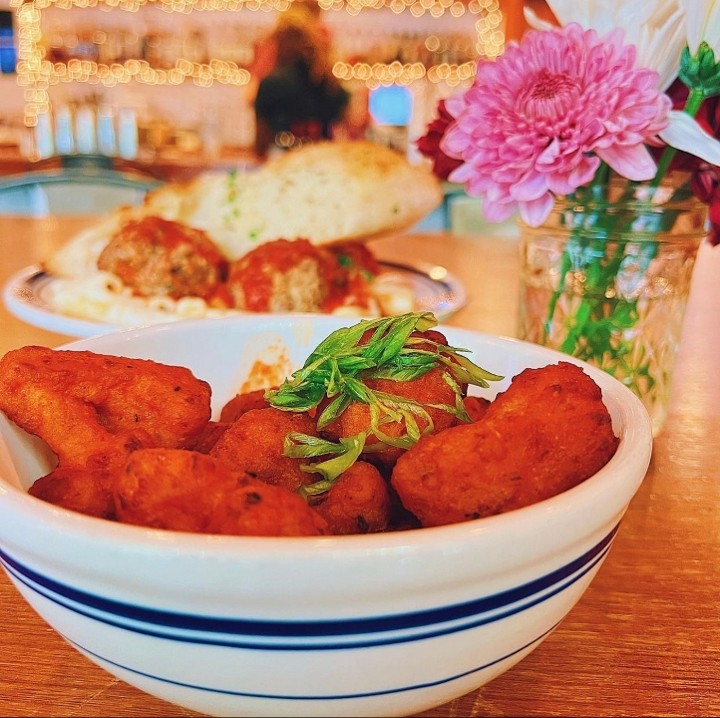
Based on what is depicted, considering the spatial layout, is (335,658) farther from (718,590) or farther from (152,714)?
(718,590)

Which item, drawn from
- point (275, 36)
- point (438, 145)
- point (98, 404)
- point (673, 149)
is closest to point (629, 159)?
point (673, 149)

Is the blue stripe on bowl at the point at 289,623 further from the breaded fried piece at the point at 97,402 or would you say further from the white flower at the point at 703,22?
the white flower at the point at 703,22

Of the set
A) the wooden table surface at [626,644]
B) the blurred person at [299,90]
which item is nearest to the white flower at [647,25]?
the wooden table surface at [626,644]

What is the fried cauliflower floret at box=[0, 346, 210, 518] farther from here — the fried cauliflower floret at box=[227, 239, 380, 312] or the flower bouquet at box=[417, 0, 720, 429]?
the fried cauliflower floret at box=[227, 239, 380, 312]

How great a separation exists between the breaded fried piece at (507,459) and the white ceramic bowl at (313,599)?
0.11 feet

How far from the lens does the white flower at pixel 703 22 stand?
729 millimetres

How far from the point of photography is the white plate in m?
1.17

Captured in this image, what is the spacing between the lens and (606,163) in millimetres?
870

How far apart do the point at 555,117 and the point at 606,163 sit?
12 cm

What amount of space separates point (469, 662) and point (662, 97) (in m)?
0.60

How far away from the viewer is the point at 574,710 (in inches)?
19.4

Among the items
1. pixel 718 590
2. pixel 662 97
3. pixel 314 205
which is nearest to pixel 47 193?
pixel 314 205

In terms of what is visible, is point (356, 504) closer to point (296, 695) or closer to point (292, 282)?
point (296, 695)

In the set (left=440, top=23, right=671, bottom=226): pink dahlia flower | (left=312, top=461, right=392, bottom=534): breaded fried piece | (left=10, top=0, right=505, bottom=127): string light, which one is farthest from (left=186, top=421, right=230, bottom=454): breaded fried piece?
(left=10, top=0, right=505, bottom=127): string light
